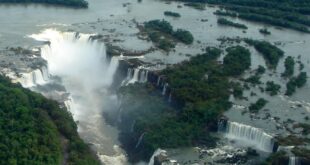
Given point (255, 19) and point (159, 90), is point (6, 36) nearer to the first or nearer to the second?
point (159, 90)

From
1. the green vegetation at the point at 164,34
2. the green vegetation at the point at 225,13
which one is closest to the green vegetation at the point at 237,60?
the green vegetation at the point at 164,34

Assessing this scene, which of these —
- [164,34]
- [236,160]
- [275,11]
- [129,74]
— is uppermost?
[275,11]

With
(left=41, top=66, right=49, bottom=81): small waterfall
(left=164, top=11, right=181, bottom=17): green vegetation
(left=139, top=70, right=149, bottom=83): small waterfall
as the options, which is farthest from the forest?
(left=164, top=11, right=181, bottom=17): green vegetation

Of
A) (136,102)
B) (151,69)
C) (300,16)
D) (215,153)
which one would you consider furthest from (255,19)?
(215,153)

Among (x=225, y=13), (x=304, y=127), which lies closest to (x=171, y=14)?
(x=225, y=13)

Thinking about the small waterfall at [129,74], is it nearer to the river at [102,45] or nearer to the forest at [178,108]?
the river at [102,45]

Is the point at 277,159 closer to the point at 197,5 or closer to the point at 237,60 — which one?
the point at 237,60

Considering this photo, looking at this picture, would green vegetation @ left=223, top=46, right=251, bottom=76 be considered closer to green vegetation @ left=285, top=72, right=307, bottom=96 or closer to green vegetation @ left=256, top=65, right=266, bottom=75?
green vegetation @ left=256, top=65, right=266, bottom=75

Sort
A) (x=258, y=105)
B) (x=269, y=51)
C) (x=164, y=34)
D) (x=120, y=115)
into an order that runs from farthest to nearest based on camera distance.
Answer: (x=164, y=34) < (x=269, y=51) < (x=120, y=115) < (x=258, y=105)
